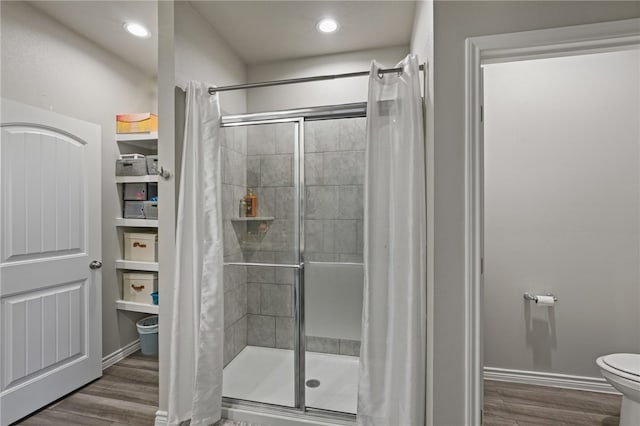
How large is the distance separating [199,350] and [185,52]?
5.95 feet

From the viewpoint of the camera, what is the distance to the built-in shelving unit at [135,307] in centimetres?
254

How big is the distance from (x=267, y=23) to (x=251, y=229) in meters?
1.46

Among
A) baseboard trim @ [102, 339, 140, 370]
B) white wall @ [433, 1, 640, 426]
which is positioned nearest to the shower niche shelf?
white wall @ [433, 1, 640, 426]

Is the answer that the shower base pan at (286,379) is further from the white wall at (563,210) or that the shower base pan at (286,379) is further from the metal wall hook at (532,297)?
the metal wall hook at (532,297)

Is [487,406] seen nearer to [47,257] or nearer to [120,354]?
[120,354]

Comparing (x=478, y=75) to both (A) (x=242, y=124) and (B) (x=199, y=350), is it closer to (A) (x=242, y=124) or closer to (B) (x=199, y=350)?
(A) (x=242, y=124)

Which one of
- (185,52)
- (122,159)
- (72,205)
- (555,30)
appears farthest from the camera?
(122,159)

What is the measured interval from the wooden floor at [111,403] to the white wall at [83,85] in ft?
1.08

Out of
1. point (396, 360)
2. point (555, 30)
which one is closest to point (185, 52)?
point (555, 30)

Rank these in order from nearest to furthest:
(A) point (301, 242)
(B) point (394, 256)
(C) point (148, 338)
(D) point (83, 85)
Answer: (B) point (394, 256) → (A) point (301, 242) → (D) point (83, 85) → (C) point (148, 338)

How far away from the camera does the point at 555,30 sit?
131cm

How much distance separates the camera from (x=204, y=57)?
2.14m

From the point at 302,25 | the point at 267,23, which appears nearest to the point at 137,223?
the point at 267,23

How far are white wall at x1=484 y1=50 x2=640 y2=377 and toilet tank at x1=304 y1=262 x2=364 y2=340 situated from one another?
3.85ft
